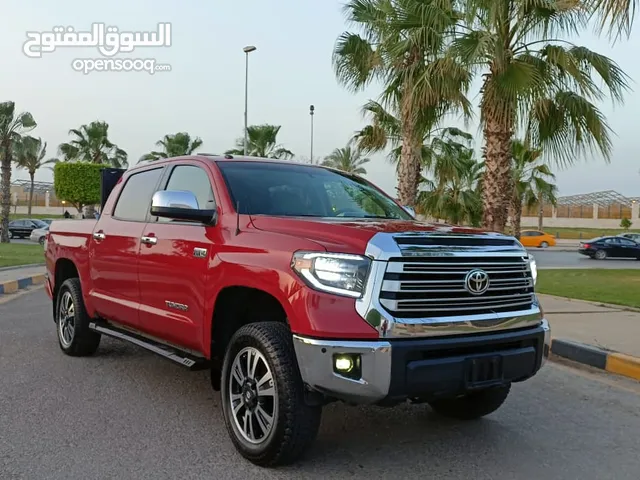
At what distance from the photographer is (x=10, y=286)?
1276cm

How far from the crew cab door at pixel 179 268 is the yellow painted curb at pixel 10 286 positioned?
29.4 feet

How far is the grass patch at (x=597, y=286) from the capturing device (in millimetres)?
11094

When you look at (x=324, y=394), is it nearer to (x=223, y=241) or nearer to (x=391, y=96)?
(x=223, y=241)

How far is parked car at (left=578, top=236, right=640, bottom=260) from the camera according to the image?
102ft

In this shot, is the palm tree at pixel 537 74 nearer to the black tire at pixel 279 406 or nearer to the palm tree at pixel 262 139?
the black tire at pixel 279 406

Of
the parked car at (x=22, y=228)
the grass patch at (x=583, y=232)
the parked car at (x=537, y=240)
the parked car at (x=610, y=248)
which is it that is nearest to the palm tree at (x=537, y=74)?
the parked car at (x=610, y=248)

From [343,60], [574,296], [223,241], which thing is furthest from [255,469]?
[343,60]

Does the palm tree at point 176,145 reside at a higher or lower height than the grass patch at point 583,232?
higher

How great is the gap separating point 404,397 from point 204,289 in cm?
155

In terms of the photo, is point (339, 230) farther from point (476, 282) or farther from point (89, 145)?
point (89, 145)

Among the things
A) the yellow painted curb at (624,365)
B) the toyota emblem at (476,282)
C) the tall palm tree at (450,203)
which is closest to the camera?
the toyota emblem at (476,282)

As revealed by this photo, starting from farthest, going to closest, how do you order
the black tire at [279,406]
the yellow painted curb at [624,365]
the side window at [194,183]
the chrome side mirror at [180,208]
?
the yellow painted curb at [624,365]
the side window at [194,183]
the chrome side mirror at [180,208]
the black tire at [279,406]

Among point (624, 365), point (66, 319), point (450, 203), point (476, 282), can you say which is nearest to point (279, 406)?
point (476, 282)

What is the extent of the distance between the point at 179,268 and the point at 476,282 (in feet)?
6.79
